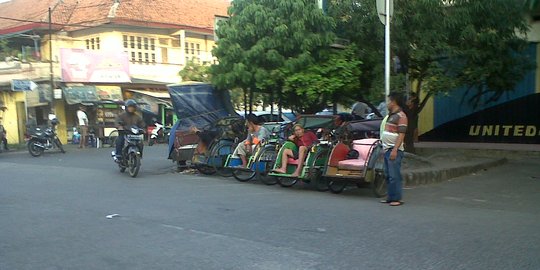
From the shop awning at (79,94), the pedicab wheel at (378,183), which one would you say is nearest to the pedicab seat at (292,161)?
the pedicab wheel at (378,183)

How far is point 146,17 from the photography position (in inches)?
1049

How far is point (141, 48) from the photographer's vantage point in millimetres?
26844

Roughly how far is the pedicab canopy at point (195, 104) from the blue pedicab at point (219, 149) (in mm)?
844

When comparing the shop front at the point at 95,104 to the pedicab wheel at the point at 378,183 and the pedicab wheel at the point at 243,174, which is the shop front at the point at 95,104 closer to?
the pedicab wheel at the point at 243,174

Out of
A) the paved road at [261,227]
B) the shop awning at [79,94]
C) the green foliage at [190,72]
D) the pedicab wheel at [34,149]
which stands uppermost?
the green foliage at [190,72]

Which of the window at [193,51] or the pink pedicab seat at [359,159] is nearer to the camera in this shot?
the pink pedicab seat at [359,159]

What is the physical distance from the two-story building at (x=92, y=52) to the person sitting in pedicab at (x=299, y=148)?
16.9 meters

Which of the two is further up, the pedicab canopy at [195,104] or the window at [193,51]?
the window at [193,51]

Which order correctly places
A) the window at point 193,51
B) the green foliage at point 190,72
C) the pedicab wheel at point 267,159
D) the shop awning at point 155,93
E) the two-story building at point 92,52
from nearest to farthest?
1. the pedicab wheel at point 267,159
2. the two-story building at point 92,52
3. the green foliage at point 190,72
4. the shop awning at point 155,93
5. the window at point 193,51

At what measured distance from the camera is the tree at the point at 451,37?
10.3 metres

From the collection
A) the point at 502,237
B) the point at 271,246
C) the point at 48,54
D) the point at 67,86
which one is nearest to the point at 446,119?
the point at 502,237

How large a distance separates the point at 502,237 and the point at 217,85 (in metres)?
7.84

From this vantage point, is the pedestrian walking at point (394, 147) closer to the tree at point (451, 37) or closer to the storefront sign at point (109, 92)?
the tree at point (451, 37)

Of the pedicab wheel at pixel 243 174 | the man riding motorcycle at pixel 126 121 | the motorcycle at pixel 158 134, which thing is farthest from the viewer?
the motorcycle at pixel 158 134
